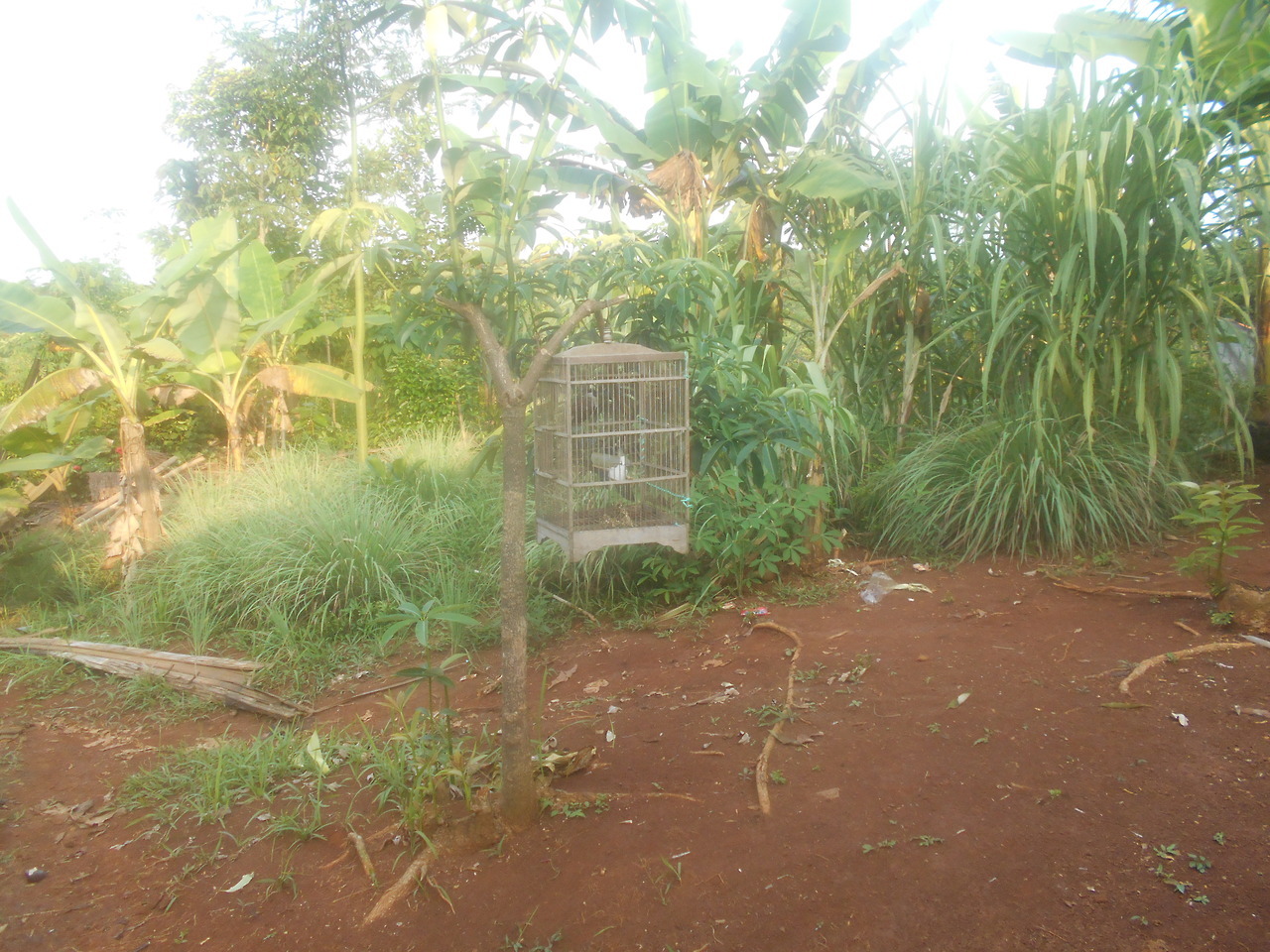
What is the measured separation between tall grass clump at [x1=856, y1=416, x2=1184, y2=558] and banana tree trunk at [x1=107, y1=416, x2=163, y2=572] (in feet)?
16.5

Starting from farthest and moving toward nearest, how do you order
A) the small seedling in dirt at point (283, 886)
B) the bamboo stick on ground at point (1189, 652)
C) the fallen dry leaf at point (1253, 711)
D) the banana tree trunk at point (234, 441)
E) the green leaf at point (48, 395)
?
1. the banana tree trunk at point (234, 441)
2. the green leaf at point (48, 395)
3. the bamboo stick on ground at point (1189, 652)
4. the fallen dry leaf at point (1253, 711)
5. the small seedling in dirt at point (283, 886)

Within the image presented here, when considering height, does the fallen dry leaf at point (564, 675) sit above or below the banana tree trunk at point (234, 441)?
below

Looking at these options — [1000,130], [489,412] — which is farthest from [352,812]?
[489,412]

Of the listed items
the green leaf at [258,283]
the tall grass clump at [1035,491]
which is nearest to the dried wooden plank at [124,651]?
the green leaf at [258,283]

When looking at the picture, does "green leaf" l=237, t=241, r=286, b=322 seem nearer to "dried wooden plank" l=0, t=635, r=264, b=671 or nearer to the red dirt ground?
"dried wooden plank" l=0, t=635, r=264, b=671

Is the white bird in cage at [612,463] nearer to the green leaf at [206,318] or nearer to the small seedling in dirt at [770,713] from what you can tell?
the small seedling in dirt at [770,713]

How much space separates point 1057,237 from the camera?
15.4ft

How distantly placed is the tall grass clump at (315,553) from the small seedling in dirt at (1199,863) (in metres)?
3.76

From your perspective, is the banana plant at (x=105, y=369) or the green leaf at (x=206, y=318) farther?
the green leaf at (x=206, y=318)

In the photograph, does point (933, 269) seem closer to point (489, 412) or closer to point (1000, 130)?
point (1000, 130)

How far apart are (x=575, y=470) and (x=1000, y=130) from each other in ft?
10.5

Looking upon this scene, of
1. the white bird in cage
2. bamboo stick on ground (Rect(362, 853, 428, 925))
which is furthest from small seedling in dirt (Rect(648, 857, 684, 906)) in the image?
the white bird in cage

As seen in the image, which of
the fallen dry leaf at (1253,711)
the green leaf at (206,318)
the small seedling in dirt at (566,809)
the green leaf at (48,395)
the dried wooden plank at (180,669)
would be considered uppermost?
the green leaf at (206,318)

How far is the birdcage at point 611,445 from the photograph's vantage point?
412 cm
